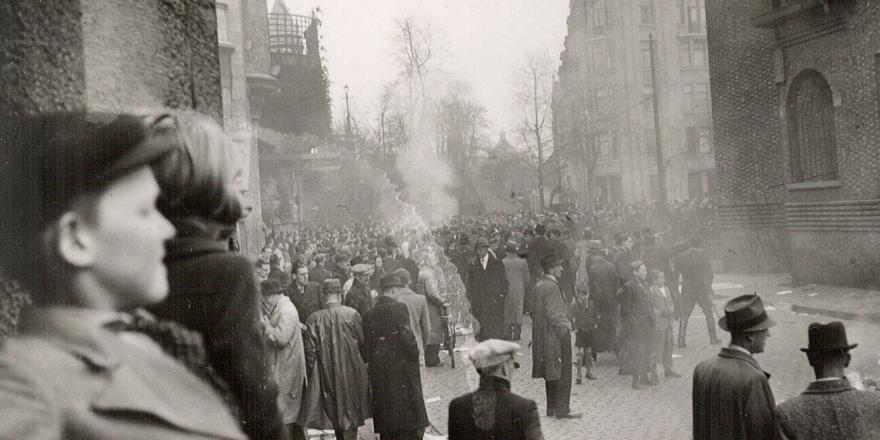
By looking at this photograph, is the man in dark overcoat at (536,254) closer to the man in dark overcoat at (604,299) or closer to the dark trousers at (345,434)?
the man in dark overcoat at (604,299)

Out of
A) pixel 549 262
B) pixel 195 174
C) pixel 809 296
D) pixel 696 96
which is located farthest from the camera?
pixel 696 96

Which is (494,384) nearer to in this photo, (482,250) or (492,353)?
(492,353)

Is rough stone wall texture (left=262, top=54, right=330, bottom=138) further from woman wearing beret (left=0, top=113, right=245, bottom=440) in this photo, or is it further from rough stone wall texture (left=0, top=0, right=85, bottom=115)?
woman wearing beret (left=0, top=113, right=245, bottom=440)

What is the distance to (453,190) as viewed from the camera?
45.4m

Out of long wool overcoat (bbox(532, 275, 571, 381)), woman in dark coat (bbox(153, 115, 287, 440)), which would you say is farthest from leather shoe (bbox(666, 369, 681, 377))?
woman in dark coat (bbox(153, 115, 287, 440))

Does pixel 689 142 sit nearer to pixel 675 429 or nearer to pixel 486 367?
pixel 675 429

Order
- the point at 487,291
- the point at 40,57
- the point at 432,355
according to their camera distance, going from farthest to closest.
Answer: the point at 487,291, the point at 432,355, the point at 40,57

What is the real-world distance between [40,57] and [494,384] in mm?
2870

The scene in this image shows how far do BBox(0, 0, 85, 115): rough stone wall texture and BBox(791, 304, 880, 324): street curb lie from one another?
13.6m

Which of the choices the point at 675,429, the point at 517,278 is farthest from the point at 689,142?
the point at 675,429

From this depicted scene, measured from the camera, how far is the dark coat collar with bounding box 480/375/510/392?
4328mm

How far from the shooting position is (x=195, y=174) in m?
1.83

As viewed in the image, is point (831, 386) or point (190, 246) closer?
point (190, 246)

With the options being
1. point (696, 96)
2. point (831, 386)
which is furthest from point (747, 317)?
point (696, 96)
